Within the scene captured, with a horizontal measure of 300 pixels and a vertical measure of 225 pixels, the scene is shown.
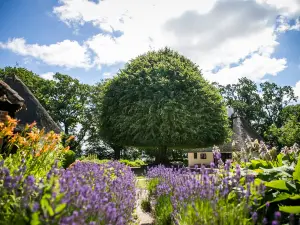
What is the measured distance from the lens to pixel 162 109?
1012 inches

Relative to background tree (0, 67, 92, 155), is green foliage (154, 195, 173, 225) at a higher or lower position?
lower

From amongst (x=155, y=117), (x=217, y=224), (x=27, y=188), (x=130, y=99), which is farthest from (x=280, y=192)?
(x=130, y=99)

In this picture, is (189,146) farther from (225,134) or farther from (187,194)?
(187,194)

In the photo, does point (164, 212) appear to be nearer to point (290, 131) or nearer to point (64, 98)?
point (290, 131)

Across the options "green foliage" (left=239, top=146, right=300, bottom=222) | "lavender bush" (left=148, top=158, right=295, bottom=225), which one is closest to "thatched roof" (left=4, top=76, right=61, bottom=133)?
"lavender bush" (left=148, top=158, right=295, bottom=225)

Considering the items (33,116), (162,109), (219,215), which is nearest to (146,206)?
(219,215)

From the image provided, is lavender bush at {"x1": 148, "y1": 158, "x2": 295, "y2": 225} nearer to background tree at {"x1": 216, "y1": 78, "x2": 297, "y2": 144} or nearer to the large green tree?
the large green tree

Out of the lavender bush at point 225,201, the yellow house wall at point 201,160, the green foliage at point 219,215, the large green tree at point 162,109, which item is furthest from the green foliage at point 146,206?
the yellow house wall at point 201,160

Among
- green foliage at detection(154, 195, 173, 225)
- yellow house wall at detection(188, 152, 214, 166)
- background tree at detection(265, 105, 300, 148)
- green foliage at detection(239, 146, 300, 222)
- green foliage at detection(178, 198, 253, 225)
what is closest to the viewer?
green foliage at detection(178, 198, 253, 225)

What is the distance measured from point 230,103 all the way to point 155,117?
30181 mm

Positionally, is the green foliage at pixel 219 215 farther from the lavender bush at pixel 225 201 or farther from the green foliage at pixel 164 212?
the green foliage at pixel 164 212

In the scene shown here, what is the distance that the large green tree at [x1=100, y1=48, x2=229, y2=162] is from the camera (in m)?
26.2

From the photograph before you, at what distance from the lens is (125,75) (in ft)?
95.6

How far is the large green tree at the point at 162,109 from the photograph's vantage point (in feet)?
86.0
